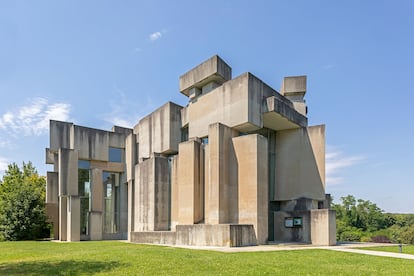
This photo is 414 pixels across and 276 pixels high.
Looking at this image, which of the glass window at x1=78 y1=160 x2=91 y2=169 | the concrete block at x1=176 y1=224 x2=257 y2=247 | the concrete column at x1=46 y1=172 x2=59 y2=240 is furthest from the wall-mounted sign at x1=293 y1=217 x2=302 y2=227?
the concrete column at x1=46 y1=172 x2=59 y2=240

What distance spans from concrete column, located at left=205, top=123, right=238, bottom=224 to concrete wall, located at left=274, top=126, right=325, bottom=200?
20.5ft

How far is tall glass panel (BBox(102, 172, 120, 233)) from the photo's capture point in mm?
38312

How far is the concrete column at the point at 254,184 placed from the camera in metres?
23.1

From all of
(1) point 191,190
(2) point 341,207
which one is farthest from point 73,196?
(2) point 341,207

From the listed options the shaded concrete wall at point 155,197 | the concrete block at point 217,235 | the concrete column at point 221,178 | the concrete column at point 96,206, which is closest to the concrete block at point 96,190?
the concrete column at point 96,206

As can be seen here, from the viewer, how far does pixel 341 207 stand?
3228 inches

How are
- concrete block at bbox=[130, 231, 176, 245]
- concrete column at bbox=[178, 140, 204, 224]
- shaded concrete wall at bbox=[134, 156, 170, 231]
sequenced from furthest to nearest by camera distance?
shaded concrete wall at bbox=[134, 156, 170, 231] → concrete column at bbox=[178, 140, 204, 224] → concrete block at bbox=[130, 231, 176, 245]

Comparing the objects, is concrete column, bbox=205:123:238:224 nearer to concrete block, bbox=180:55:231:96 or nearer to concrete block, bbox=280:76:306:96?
concrete block, bbox=180:55:231:96

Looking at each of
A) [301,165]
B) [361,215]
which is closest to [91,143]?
[301,165]

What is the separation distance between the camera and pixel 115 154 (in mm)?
39125

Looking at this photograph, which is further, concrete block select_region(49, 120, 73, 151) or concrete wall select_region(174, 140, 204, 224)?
concrete block select_region(49, 120, 73, 151)

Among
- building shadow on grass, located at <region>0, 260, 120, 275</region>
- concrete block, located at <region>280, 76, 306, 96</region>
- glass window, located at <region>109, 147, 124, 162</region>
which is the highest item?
concrete block, located at <region>280, 76, 306, 96</region>

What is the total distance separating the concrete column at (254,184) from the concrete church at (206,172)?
7 centimetres

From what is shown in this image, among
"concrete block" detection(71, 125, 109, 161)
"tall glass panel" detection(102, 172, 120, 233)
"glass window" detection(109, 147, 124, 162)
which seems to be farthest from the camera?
"glass window" detection(109, 147, 124, 162)
